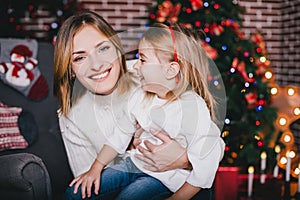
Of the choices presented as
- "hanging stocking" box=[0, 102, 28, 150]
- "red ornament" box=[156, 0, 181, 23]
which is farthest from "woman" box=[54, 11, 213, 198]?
"red ornament" box=[156, 0, 181, 23]

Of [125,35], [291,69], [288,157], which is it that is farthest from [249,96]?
[125,35]

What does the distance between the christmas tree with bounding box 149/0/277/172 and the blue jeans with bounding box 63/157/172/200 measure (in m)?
0.72

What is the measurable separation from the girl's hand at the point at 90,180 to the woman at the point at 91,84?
4cm

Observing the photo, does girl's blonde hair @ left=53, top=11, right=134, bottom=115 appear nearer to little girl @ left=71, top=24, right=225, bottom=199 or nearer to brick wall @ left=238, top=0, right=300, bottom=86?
little girl @ left=71, top=24, right=225, bottom=199

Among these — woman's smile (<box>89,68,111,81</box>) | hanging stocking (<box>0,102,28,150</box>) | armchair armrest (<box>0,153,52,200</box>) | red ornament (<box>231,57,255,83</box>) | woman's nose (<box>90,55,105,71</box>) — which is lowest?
armchair armrest (<box>0,153,52,200</box>)

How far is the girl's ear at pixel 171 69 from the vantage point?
43.7 inches

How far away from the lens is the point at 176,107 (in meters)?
1.13

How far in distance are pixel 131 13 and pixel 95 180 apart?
1.69 metres

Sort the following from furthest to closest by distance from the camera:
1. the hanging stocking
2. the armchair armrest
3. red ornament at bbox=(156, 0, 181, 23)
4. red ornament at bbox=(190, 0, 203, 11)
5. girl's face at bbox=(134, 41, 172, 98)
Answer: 1. red ornament at bbox=(156, 0, 181, 23)
2. red ornament at bbox=(190, 0, 203, 11)
3. the hanging stocking
4. the armchair armrest
5. girl's face at bbox=(134, 41, 172, 98)

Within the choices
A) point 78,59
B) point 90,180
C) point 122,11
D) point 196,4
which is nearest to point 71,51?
point 78,59

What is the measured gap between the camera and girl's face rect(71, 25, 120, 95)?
3.78 ft

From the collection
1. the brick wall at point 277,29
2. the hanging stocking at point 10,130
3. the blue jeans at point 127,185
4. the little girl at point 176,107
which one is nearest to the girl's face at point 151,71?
the little girl at point 176,107

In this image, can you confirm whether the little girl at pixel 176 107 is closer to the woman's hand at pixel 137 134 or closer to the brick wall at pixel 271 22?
the woman's hand at pixel 137 134

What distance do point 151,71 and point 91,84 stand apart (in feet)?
0.59
